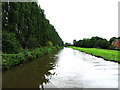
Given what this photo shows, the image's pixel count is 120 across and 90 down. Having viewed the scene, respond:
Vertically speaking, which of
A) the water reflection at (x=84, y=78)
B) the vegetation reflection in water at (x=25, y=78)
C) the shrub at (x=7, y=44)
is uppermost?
the shrub at (x=7, y=44)

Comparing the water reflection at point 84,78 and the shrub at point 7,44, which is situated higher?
the shrub at point 7,44

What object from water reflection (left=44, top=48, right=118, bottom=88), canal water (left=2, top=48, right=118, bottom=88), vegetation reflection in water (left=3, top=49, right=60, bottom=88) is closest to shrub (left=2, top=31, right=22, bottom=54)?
canal water (left=2, top=48, right=118, bottom=88)

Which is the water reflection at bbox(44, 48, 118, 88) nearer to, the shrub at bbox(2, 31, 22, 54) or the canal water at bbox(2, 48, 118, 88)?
the canal water at bbox(2, 48, 118, 88)

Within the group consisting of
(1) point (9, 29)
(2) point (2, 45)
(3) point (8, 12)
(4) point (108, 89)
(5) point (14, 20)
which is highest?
(3) point (8, 12)

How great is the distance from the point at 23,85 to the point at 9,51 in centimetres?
654

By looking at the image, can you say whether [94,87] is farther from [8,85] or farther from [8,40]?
[8,40]

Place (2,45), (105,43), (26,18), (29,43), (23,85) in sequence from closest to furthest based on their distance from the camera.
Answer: (23,85), (2,45), (29,43), (26,18), (105,43)

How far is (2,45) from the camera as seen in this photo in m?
10.0

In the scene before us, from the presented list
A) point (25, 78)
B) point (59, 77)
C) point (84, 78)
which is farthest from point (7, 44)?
point (84, 78)

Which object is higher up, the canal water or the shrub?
the shrub

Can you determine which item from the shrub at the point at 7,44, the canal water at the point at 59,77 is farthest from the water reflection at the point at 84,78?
the shrub at the point at 7,44

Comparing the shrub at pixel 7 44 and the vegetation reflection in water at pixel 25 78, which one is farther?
the shrub at pixel 7 44

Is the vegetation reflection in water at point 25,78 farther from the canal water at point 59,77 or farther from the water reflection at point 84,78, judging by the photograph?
the water reflection at point 84,78

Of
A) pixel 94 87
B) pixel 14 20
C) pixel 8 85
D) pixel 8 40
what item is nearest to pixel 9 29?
pixel 14 20
